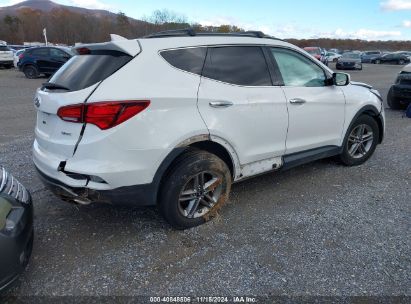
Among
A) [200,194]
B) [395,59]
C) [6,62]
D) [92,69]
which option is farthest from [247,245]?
[395,59]

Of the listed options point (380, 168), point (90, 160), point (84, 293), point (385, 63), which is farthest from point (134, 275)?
point (385, 63)

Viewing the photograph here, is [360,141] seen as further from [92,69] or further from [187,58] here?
[92,69]

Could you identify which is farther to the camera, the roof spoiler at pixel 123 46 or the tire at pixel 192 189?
the tire at pixel 192 189

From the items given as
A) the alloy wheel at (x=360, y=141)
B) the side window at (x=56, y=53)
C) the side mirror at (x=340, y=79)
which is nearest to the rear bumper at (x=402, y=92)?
the alloy wheel at (x=360, y=141)

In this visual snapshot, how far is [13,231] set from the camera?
2.24 m

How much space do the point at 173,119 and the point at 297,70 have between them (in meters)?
1.85

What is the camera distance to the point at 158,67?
2893 mm

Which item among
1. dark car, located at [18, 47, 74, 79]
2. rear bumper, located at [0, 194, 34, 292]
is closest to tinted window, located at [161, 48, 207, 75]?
rear bumper, located at [0, 194, 34, 292]

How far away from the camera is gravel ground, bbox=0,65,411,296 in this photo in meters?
2.58

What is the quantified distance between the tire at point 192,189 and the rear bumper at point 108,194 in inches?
7.0

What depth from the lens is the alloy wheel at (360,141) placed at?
4.83 m

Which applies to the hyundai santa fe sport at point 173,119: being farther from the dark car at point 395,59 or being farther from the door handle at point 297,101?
the dark car at point 395,59

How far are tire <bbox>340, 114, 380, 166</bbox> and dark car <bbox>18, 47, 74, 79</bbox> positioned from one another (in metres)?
15.7

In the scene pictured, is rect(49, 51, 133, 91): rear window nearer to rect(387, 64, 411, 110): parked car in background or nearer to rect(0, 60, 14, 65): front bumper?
rect(387, 64, 411, 110): parked car in background
